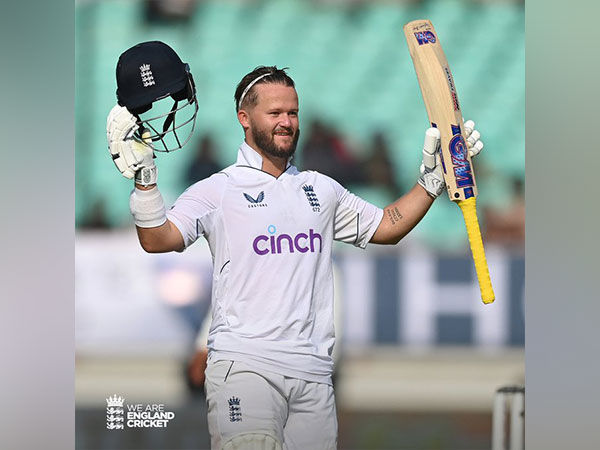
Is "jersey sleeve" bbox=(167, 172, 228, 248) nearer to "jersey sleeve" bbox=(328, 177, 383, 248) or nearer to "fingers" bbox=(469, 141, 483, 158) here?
"jersey sleeve" bbox=(328, 177, 383, 248)

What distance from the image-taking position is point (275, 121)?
136 inches

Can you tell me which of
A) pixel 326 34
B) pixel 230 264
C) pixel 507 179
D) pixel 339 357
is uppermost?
pixel 326 34

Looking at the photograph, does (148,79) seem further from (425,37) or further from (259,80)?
(425,37)

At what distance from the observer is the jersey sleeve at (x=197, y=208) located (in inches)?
132

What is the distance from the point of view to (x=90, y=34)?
4262 mm

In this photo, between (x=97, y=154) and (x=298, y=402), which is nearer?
(x=298, y=402)

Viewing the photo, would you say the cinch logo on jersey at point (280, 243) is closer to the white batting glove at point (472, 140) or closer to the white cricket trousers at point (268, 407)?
the white cricket trousers at point (268, 407)

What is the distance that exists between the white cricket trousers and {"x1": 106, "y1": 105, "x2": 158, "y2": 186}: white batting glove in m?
0.71

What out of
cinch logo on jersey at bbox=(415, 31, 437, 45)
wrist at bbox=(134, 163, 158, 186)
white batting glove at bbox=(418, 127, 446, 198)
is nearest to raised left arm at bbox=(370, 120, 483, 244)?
white batting glove at bbox=(418, 127, 446, 198)

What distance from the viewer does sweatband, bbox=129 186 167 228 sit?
3.16 metres

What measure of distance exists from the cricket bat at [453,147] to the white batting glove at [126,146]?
1.00 meters

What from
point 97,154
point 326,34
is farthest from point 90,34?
point 326,34

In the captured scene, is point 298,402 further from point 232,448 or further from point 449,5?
point 449,5
